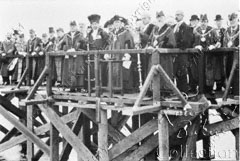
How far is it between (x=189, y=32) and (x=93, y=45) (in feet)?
8.76

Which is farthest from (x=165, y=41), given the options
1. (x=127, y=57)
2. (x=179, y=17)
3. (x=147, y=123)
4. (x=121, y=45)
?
(x=147, y=123)

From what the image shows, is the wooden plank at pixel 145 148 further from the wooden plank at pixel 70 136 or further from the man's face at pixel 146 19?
the man's face at pixel 146 19

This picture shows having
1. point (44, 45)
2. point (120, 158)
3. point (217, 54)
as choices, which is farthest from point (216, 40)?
point (44, 45)

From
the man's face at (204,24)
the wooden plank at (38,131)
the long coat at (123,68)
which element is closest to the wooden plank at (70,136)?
the wooden plank at (38,131)

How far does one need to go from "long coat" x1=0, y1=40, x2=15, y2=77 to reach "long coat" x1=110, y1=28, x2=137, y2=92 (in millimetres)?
5051

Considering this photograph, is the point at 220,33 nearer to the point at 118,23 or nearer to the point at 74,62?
the point at 118,23

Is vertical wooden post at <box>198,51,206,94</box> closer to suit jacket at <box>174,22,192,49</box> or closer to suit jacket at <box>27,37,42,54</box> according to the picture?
suit jacket at <box>174,22,192,49</box>

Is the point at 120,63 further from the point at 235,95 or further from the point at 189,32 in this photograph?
the point at 235,95

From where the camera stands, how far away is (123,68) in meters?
8.90

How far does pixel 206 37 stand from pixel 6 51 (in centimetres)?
742

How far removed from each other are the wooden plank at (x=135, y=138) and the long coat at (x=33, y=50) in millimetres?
4800

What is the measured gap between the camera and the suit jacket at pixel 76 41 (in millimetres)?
10516

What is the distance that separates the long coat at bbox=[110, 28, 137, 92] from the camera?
8945 millimetres

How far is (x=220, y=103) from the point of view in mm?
7801
